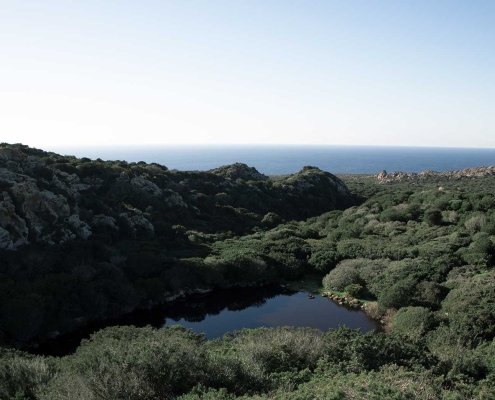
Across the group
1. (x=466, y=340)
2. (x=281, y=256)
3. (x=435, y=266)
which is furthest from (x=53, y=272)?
(x=435, y=266)

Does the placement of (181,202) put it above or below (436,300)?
above

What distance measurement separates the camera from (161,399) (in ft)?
38.1

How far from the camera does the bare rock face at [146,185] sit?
5011cm

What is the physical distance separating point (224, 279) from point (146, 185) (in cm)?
2368

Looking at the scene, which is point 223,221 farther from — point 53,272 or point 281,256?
point 53,272

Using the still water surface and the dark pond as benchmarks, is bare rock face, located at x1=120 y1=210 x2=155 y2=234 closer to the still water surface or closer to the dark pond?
Result: the dark pond

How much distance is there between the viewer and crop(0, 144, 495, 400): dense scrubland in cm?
1226

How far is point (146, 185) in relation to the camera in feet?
168

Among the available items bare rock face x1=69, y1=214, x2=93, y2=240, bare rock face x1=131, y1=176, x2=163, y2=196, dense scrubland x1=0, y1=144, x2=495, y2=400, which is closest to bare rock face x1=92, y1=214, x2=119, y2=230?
dense scrubland x1=0, y1=144, x2=495, y2=400

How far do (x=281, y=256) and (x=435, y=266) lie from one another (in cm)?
1293

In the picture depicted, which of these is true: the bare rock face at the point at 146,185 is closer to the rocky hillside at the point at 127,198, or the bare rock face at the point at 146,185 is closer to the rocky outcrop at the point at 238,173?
the rocky hillside at the point at 127,198

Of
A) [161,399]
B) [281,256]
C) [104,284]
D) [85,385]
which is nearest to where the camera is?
[85,385]

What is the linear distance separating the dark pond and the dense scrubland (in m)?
0.98

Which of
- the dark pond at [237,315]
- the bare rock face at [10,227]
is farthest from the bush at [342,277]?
the bare rock face at [10,227]
